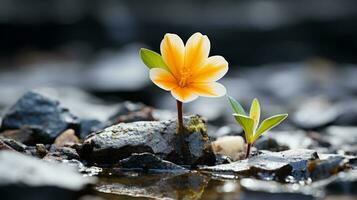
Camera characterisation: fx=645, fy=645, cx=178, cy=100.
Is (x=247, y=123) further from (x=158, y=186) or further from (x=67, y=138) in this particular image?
(x=67, y=138)

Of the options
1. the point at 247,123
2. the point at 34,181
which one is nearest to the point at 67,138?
the point at 247,123

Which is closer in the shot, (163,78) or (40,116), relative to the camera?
(163,78)

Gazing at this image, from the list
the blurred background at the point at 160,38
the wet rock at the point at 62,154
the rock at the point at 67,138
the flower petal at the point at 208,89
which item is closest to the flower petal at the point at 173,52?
the flower petal at the point at 208,89

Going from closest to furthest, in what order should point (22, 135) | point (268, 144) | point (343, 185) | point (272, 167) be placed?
1. point (343, 185)
2. point (272, 167)
3. point (22, 135)
4. point (268, 144)

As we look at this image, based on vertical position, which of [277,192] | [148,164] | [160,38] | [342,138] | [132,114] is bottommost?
[277,192]

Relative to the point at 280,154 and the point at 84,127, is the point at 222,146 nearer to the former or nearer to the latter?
the point at 280,154

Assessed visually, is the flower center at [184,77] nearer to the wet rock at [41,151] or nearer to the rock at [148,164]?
the rock at [148,164]
